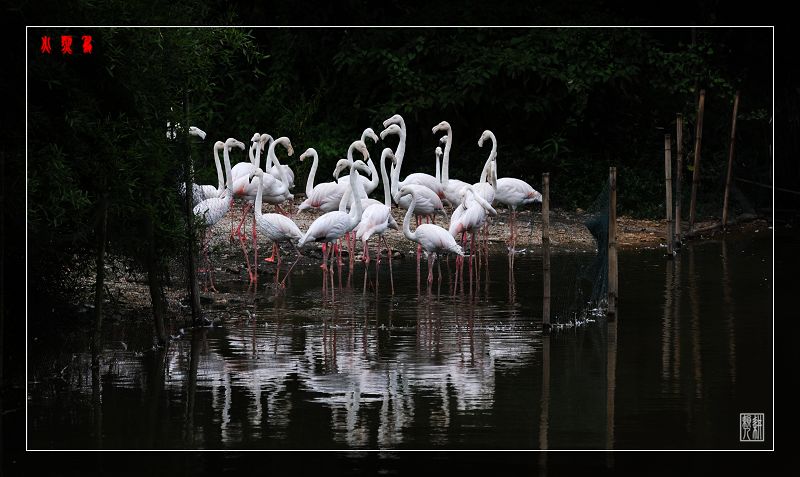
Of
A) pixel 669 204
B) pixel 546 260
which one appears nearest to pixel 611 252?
pixel 546 260

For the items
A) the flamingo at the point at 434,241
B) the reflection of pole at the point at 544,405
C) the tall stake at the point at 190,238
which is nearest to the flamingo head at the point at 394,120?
the flamingo at the point at 434,241

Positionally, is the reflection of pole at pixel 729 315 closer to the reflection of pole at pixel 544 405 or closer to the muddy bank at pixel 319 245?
the reflection of pole at pixel 544 405

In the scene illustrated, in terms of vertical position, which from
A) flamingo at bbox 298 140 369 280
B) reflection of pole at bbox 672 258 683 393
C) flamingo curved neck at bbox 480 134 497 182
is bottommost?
reflection of pole at bbox 672 258 683 393

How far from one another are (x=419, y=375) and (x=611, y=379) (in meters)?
1.33

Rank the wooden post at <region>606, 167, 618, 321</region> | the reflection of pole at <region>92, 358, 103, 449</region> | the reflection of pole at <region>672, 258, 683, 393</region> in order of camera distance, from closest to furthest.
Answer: the reflection of pole at <region>92, 358, 103, 449</region> < the reflection of pole at <region>672, 258, 683, 393</region> < the wooden post at <region>606, 167, 618, 321</region>

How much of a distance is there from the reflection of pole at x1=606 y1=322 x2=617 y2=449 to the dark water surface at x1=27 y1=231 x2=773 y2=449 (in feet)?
0.05

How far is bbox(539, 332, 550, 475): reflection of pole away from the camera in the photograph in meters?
6.92

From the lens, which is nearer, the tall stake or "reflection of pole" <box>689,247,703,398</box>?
"reflection of pole" <box>689,247,703,398</box>

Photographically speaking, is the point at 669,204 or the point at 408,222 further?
the point at 669,204

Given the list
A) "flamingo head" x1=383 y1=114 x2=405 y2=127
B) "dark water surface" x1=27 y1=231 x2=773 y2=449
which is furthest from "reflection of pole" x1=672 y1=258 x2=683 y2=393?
"flamingo head" x1=383 y1=114 x2=405 y2=127

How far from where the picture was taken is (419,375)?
877cm

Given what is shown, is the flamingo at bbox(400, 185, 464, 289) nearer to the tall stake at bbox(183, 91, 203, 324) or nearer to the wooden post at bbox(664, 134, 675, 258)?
the tall stake at bbox(183, 91, 203, 324)

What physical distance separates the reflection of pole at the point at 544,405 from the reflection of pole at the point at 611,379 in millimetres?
362

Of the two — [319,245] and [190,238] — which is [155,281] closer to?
[190,238]
